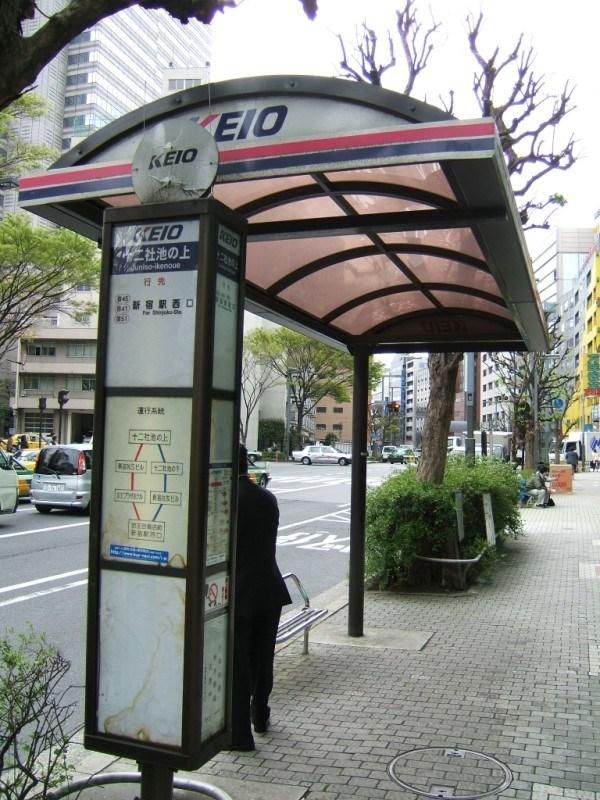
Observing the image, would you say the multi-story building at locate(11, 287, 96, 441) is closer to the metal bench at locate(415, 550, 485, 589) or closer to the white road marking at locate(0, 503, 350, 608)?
the white road marking at locate(0, 503, 350, 608)

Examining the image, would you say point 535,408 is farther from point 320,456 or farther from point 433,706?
point 320,456

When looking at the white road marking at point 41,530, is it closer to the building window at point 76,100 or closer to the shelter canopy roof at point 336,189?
the shelter canopy roof at point 336,189

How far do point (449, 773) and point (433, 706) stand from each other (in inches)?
43.2

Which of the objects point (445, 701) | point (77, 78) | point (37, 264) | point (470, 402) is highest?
point (77, 78)

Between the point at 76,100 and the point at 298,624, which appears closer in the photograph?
the point at 298,624

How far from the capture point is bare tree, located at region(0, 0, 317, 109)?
10.3 ft

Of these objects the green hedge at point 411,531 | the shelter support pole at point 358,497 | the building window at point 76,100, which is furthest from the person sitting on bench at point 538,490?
the building window at point 76,100

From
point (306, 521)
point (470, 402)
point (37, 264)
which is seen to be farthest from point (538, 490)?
point (37, 264)

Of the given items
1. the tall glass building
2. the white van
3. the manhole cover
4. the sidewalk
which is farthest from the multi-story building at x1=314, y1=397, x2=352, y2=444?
the manhole cover

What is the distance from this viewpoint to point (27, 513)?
18000 millimetres

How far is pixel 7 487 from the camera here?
50.4 ft

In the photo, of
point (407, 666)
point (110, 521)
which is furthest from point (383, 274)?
point (110, 521)

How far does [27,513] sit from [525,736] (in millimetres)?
15429

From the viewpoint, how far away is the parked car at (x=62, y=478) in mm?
17406
